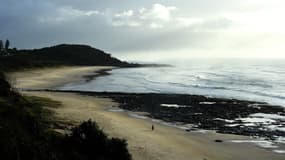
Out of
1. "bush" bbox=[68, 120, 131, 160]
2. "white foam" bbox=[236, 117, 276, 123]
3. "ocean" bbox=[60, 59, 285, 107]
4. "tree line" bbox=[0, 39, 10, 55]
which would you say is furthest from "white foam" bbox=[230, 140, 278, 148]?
"tree line" bbox=[0, 39, 10, 55]

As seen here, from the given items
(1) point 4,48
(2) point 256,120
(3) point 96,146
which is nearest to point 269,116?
(2) point 256,120

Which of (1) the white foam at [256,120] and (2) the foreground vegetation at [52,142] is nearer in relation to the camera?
(2) the foreground vegetation at [52,142]

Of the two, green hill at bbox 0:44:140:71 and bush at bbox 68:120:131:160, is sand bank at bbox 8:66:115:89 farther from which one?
Result: green hill at bbox 0:44:140:71

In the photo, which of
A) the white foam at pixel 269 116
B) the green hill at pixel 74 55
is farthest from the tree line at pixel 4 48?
the white foam at pixel 269 116

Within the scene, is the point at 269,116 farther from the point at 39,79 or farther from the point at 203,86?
the point at 39,79

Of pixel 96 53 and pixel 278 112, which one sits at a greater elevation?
pixel 96 53

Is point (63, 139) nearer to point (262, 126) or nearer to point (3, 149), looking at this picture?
point (3, 149)

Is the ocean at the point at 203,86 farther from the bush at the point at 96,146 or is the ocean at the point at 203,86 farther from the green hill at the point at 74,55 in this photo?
the green hill at the point at 74,55

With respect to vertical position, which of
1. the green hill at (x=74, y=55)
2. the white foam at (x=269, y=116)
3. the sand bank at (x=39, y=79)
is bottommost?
the white foam at (x=269, y=116)

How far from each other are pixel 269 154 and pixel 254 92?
119ft

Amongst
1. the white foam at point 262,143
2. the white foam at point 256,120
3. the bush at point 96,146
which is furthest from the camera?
the white foam at point 256,120

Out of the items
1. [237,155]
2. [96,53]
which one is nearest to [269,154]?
[237,155]

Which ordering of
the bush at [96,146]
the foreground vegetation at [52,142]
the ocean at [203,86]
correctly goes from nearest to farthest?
the foreground vegetation at [52,142], the bush at [96,146], the ocean at [203,86]

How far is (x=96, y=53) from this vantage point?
155m
